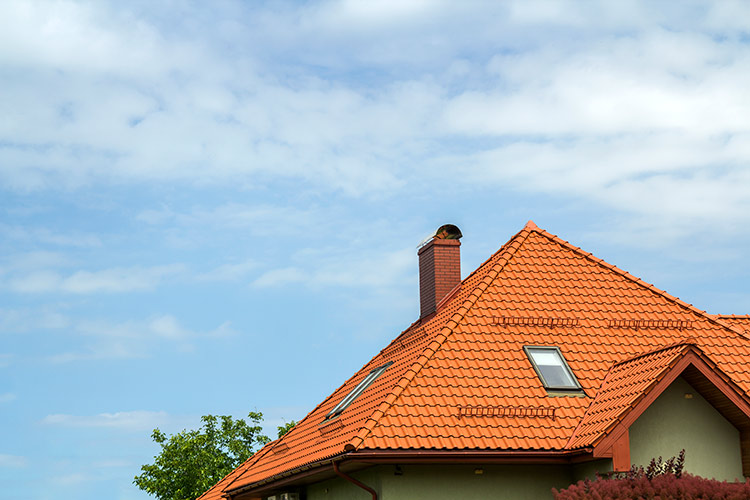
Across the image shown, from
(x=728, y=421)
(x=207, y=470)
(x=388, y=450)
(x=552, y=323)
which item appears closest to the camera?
(x=388, y=450)

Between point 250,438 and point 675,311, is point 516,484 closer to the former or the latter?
point 675,311

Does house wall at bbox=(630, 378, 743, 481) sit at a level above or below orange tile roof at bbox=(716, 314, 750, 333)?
below

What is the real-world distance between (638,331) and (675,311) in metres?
1.43

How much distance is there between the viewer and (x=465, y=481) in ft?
51.2

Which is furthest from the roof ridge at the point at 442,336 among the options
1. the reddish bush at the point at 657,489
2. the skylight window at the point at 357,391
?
the reddish bush at the point at 657,489

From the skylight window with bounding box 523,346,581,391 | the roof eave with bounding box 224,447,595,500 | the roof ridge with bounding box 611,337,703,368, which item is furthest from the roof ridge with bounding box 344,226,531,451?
the roof ridge with bounding box 611,337,703,368

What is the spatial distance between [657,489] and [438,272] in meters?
11.0

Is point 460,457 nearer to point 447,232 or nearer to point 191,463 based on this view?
point 447,232

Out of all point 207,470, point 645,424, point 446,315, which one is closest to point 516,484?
point 645,424

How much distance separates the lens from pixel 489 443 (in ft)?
50.1

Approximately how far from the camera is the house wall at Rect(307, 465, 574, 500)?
15328 mm

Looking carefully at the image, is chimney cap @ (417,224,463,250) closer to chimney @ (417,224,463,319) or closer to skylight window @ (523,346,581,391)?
chimney @ (417,224,463,319)

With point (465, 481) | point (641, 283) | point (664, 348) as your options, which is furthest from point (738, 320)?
point (465, 481)

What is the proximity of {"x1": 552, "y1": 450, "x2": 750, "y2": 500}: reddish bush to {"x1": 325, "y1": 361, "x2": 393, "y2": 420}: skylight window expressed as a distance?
24.1 ft
